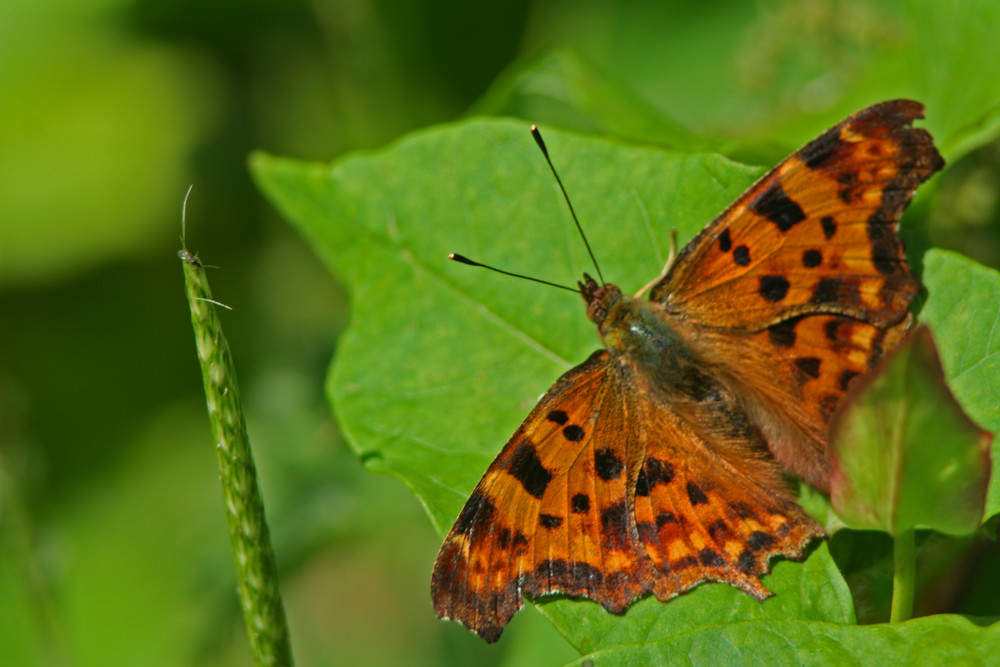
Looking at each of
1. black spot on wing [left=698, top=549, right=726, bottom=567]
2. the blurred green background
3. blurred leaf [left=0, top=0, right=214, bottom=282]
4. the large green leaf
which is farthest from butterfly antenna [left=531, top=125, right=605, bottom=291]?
blurred leaf [left=0, top=0, right=214, bottom=282]

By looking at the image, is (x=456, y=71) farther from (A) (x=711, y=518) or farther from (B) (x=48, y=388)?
(A) (x=711, y=518)

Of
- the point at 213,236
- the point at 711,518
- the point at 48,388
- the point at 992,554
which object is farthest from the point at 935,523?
the point at 48,388

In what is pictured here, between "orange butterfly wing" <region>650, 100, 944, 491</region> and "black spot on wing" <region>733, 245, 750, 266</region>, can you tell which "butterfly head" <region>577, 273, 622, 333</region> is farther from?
"black spot on wing" <region>733, 245, 750, 266</region>

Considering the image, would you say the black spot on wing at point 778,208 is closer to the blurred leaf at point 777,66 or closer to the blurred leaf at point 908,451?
the blurred leaf at point 777,66

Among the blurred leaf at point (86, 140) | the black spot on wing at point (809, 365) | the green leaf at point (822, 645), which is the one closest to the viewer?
the green leaf at point (822, 645)

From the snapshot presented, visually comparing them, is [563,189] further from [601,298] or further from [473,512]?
[473,512]

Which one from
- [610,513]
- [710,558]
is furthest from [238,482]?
[710,558]

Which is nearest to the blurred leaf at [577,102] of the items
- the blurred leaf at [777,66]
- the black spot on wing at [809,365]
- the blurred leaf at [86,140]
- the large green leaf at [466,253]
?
Answer: the blurred leaf at [777,66]
